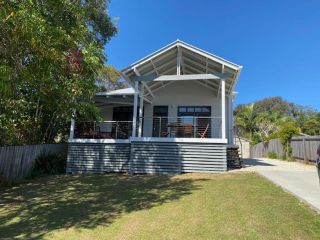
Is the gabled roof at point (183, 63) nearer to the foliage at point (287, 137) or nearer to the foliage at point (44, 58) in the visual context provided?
the foliage at point (44, 58)

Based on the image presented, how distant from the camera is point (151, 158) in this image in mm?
12414

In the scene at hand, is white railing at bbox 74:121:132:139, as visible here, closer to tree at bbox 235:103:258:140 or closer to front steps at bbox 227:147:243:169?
front steps at bbox 227:147:243:169

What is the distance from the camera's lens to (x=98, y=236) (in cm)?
458

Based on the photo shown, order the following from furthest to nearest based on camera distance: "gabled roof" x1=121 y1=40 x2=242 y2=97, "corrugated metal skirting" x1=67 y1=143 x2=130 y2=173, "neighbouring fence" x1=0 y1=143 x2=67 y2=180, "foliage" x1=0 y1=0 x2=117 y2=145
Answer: "corrugated metal skirting" x1=67 y1=143 x2=130 y2=173 < "gabled roof" x1=121 y1=40 x2=242 y2=97 < "neighbouring fence" x1=0 y1=143 x2=67 y2=180 < "foliage" x1=0 y1=0 x2=117 y2=145

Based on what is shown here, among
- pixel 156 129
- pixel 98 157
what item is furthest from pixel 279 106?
pixel 98 157

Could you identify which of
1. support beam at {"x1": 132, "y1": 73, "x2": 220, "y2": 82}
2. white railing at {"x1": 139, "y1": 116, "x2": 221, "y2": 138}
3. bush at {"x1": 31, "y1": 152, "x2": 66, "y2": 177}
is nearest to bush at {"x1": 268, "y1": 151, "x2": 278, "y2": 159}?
white railing at {"x1": 139, "y1": 116, "x2": 221, "y2": 138}

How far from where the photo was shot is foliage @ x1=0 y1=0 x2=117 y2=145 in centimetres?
589

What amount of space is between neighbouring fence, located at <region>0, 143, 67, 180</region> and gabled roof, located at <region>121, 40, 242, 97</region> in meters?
5.28

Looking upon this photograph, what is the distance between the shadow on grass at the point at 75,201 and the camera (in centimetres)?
531

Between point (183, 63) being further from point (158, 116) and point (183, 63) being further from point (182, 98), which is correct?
point (158, 116)

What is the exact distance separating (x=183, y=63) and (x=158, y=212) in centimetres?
1080

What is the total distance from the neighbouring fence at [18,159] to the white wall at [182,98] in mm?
6384

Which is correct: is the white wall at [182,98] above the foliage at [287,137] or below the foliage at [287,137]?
above

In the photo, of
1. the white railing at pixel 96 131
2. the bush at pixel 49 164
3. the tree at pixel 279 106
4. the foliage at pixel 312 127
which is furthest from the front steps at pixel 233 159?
the tree at pixel 279 106
